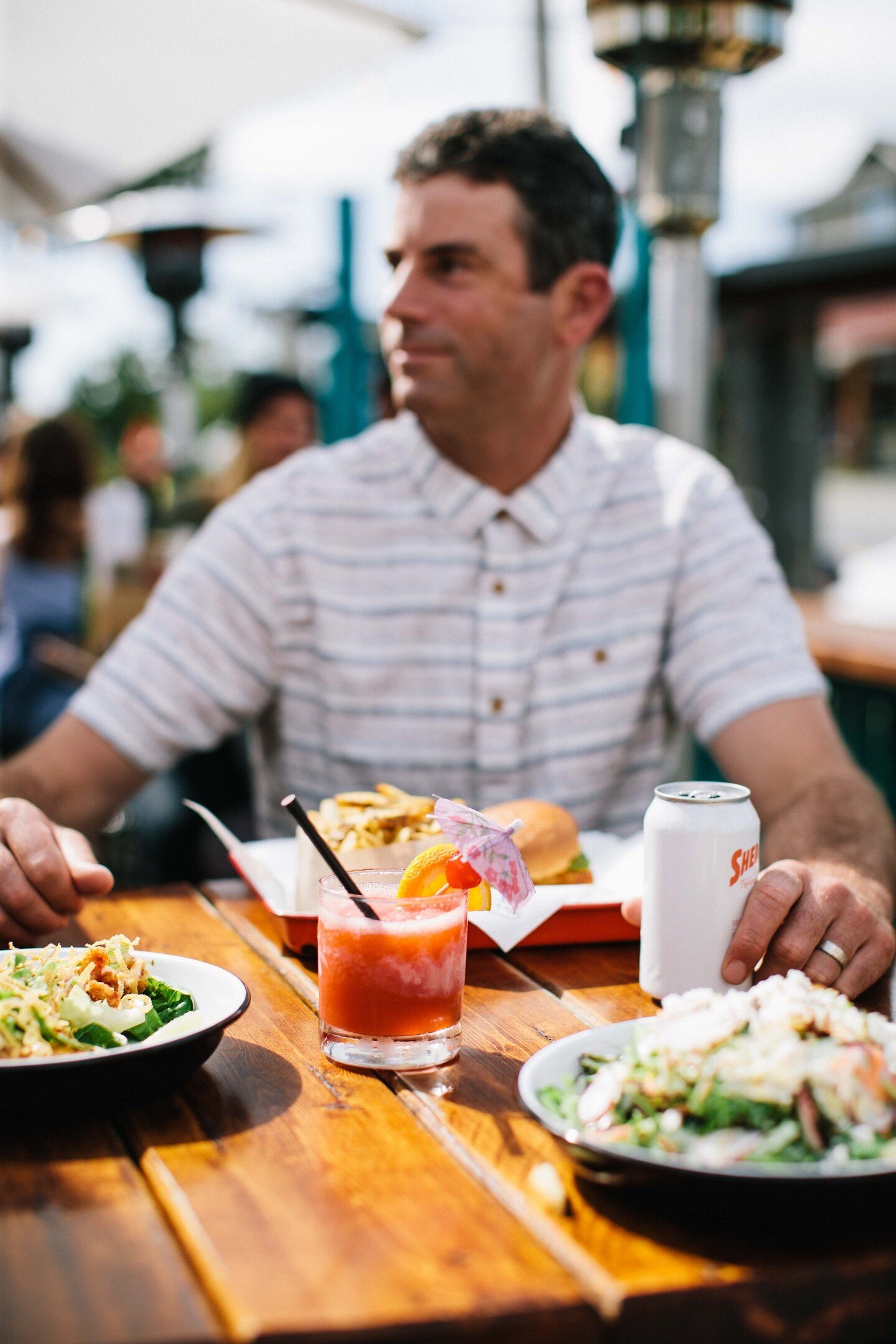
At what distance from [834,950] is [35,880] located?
2.83 feet

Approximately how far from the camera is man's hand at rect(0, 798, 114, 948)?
4.58 ft

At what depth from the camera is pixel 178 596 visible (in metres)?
2.21

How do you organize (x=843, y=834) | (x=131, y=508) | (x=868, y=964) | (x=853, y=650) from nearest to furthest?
(x=868, y=964) < (x=843, y=834) < (x=853, y=650) < (x=131, y=508)

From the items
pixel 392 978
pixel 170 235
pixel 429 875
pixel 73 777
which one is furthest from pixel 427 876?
pixel 170 235

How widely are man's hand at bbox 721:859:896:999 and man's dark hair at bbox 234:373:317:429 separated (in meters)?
3.86

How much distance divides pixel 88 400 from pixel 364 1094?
117 ft

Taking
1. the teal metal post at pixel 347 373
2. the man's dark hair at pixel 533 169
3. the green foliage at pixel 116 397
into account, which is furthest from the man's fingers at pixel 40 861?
the green foliage at pixel 116 397

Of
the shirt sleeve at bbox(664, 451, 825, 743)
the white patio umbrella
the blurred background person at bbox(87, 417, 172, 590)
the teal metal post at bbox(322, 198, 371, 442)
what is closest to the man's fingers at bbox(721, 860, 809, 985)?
the shirt sleeve at bbox(664, 451, 825, 743)

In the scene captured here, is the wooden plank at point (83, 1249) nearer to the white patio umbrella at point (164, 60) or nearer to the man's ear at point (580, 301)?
the man's ear at point (580, 301)

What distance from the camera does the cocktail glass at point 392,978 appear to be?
44.7 inches

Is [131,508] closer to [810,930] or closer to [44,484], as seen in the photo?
[44,484]

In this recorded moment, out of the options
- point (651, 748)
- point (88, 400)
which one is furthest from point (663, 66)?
point (88, 400)

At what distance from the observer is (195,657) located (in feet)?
7.19

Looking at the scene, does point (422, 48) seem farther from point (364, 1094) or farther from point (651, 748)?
point (364, 1094)
